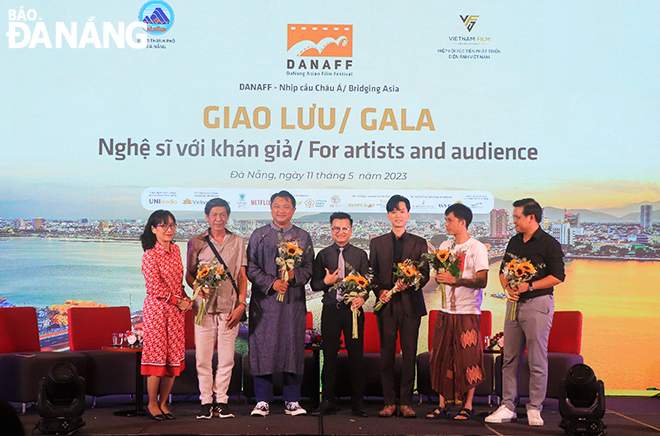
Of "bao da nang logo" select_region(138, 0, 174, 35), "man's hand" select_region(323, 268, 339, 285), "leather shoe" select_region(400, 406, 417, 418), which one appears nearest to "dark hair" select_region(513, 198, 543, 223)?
"man's hand" select_region(323, 268, 339, 285)

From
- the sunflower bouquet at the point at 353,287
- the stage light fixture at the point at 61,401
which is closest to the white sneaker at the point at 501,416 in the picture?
the sunflower bouquet at the point at 353,287

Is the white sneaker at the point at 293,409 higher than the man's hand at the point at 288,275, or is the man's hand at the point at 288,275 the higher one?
the man's hand at the point at 288,275

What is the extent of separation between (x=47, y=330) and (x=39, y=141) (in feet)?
6.40

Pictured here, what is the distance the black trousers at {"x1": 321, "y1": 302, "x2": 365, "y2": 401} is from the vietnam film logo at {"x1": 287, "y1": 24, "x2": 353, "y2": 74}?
2696 millimetres

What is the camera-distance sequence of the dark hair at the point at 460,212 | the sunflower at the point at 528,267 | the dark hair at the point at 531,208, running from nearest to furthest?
the sunflower at the point at 528,267 → the dark hair at the point at 531,208 → the dark hair at the point at 460,212

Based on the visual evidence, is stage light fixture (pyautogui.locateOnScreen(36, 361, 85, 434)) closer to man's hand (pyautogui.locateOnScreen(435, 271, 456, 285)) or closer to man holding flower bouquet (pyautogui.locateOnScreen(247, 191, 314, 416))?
man holding flower bouquet (pyautogui.locateOnScreen(247, 191, 314, 416))

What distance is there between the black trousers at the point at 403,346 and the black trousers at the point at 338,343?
0.19 m

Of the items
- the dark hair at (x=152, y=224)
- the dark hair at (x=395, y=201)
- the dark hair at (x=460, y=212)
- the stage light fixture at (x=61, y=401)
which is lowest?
the stage light fixture at (x=61, y=401)

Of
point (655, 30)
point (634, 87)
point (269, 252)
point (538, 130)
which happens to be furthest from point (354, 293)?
point (655, 30)

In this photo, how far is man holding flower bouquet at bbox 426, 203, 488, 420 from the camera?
4805 millimetres

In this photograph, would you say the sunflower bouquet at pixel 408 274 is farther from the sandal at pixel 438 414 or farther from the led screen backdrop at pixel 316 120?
the led screen backdrop at pixel 316 120

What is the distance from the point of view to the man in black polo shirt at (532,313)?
186 inches

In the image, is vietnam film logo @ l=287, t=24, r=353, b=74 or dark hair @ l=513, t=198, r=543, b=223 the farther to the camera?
vietnam film logo @ l=287, t=24, r=353, b=74

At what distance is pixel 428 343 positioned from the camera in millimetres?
5949
